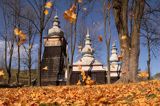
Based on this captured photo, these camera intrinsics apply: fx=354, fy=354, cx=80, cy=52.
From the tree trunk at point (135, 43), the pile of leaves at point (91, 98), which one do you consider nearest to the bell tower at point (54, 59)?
the tree trunk at point (135, 43)

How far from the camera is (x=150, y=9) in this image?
2192 centimetres

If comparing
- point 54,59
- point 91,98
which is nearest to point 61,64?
point 54,59

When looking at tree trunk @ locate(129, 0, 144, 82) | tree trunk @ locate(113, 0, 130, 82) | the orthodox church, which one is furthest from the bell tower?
tree trunk @ locate(129, 0, 144, 82)

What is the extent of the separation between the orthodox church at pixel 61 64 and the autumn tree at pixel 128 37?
124 feet

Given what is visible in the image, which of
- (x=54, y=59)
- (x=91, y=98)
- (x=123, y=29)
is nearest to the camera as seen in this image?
(x=91, y=98)

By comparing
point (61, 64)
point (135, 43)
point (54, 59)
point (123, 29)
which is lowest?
point (135, 43)

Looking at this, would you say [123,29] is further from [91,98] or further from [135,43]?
[91,98]

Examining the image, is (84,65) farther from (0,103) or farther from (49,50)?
(0,103)

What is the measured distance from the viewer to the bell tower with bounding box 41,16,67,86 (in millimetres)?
58025

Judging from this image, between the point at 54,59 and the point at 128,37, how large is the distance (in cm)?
4268

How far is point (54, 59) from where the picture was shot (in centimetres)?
6103

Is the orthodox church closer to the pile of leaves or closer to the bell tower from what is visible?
the bell tower

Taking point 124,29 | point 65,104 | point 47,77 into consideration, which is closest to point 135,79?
point 124,29

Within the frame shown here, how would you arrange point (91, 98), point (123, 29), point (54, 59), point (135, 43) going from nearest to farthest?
point (91, 98)
point (135, 43)
point (123, 29)
point (54, 59)
